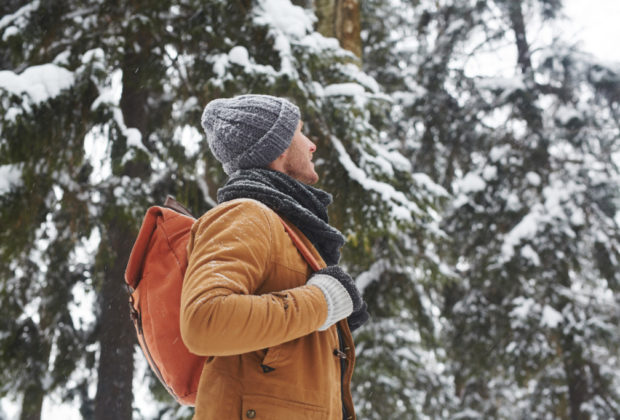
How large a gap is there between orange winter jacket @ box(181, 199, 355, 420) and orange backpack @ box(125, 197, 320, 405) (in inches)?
4.5

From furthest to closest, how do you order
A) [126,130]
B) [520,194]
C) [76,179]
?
[520,194] < [76,179] < [126,130]

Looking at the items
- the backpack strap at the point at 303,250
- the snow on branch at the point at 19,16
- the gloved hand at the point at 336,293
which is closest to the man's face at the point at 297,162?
the backpack strap at the point at 303,250

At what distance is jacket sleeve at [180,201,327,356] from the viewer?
1301 mm

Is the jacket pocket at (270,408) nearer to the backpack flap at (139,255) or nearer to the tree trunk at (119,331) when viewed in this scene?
the backpack flap at (139,255)

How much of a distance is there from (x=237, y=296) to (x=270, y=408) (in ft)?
1.02

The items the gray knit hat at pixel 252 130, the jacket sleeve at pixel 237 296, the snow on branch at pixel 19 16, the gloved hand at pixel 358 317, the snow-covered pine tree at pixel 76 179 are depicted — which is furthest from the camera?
the snow on branch at pixel 19 16

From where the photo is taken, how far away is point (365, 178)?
5.09 meters

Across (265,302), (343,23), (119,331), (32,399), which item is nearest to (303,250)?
(265,302)

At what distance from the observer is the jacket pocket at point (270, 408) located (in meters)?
1.38

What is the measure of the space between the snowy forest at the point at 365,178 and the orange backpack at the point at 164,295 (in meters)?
3.06

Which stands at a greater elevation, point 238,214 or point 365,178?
point 365,178

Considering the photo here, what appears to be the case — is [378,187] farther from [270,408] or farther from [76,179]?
[270,408]

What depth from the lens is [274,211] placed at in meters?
1.68

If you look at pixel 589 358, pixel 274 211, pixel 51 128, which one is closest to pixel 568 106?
pixel 589 358
